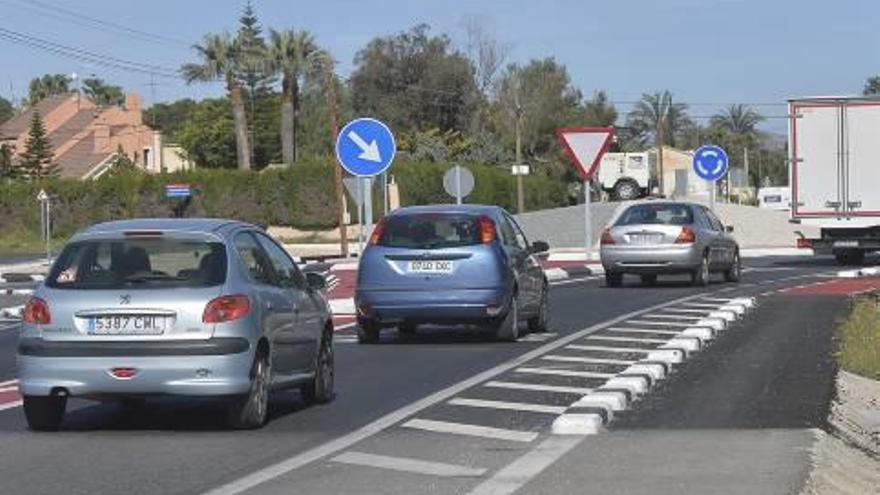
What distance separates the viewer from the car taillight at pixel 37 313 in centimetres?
1030

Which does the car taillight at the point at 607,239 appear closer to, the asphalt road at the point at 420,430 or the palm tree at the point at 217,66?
the asphalt road at the point at 420,430

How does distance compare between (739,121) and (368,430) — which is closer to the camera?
(368,430)

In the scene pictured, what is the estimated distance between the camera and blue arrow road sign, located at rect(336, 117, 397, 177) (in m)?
22.1

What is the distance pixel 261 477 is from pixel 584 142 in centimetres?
2363

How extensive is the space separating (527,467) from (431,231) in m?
8.25

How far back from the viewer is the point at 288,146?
3135 inches

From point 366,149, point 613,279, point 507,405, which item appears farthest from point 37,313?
point 613,279

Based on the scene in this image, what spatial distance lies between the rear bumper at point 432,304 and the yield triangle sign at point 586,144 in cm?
1524

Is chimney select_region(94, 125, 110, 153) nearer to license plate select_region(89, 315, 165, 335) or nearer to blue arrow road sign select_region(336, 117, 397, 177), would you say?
blue arrow road sign select_region(336, 117, 397, 177)

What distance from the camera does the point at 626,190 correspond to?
74.8m

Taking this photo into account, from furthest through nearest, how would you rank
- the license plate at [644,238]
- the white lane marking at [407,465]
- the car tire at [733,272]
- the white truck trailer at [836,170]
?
the white truck trailer at [836,170]
the car tire at [733,272]
the license plate at [644,238]
the white lane marking at [407,465]

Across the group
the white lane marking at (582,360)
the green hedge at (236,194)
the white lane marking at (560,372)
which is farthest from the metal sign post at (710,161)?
the green hedge at (236,194)

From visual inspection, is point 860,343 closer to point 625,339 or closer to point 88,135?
point 625,339

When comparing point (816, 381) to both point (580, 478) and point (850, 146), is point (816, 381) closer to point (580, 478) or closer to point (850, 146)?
point (580, 478)
